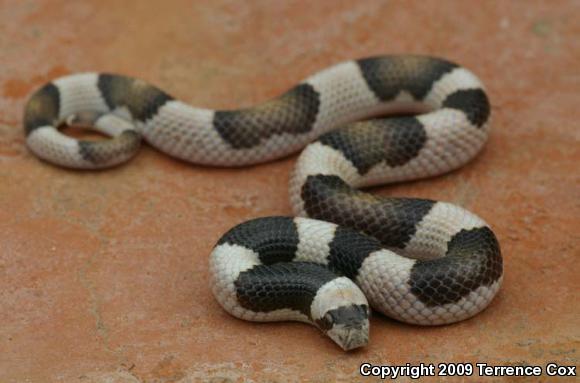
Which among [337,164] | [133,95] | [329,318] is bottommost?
[329,318]

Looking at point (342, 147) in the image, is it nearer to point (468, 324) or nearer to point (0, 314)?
point (468, 324)

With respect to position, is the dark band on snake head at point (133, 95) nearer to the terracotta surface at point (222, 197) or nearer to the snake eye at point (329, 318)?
the terracotta surface at point (222, 197)

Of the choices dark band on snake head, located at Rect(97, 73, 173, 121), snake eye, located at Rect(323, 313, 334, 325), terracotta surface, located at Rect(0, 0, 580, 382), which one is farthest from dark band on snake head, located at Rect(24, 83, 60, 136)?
snake eye, located at Rect(323, 313, 334, 325)

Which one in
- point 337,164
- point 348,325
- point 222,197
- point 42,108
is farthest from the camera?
point 42,108

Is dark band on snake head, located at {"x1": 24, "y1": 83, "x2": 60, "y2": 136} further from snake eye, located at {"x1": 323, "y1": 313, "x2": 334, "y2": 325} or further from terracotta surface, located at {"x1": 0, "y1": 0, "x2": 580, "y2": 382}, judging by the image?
snake eye, located at {"x1": 323, "y1": 313, "x2": 334, "y2": 325}

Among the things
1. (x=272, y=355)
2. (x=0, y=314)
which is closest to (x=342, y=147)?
(x=272, y=355)

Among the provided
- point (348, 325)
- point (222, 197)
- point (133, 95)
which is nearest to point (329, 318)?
point (348, 325)

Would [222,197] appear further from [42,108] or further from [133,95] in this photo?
[42,108]
